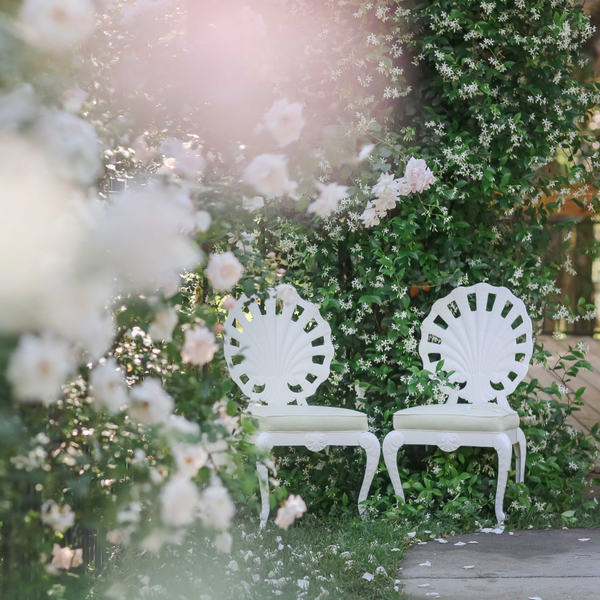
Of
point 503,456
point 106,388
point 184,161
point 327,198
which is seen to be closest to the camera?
point 106,388

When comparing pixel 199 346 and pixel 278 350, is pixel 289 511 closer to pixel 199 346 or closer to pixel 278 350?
pixel 199 346

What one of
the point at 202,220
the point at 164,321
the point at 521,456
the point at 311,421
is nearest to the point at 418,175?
the point at 311,421

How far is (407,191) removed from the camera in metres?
3.13

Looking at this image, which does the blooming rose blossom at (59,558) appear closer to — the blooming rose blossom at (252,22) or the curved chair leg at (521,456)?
A: the blooming rose blossom at (252,22)

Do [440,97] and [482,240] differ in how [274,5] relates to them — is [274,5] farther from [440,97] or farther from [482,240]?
Result: [482,240]

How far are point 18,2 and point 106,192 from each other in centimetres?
67

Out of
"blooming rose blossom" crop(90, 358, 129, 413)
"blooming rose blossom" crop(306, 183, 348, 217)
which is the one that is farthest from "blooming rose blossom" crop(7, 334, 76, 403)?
"blooming rose blossom" crop(306, 183, 348, 217)

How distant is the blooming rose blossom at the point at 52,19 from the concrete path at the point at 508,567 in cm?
195

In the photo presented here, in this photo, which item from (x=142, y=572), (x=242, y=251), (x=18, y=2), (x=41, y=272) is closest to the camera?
(x=41, y=272)

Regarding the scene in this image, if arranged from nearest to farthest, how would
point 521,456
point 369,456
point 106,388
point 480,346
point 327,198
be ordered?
point 106,388 < point 327,198 < point 369,456 < point 521,456 < point 480,346

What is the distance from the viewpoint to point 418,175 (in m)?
3.06

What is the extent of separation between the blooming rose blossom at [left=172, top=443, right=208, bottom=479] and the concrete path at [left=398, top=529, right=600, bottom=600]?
1487 millimetres

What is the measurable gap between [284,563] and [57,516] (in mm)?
1530

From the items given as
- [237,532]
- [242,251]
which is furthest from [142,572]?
[242,251]
